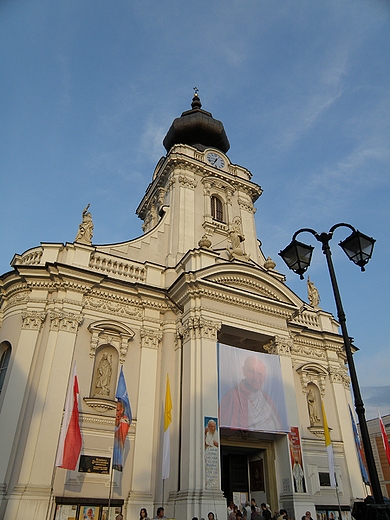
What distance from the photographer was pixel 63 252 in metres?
18.0

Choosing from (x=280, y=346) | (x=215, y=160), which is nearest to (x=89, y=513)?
(x=280, y=346)

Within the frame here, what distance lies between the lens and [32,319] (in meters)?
16.0

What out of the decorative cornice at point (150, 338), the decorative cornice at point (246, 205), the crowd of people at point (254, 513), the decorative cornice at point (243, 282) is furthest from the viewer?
the decorative cornice at point (246, 205)

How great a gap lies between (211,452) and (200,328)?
455 centimetres

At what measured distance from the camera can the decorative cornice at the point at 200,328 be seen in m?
16.4

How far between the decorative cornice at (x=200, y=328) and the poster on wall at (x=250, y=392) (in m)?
0.67

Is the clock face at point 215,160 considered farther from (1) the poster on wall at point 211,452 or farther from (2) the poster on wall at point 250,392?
(1) the poster on wall at point 211,452

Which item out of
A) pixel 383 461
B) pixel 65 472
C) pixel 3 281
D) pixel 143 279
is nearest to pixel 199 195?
pixel 143 279

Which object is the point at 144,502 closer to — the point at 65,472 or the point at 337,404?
the point at 65,472

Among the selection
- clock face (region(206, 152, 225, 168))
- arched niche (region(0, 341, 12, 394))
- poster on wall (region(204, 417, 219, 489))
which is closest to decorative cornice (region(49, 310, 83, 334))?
arched niche (region(0, 341, 12, 394))

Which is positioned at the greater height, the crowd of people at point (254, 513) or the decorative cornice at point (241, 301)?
the decorative cornice at point (241, 301)

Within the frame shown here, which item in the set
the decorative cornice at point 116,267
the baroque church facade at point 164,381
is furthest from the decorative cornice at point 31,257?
the decorative cornice at point 116,267

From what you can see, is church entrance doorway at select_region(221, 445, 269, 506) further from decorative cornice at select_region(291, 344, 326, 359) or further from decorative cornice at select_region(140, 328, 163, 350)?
decorative cornice at select_region(291, 344, 326, 359)

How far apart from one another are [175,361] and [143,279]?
4.09m
